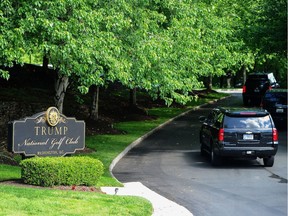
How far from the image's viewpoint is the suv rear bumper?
16016mm

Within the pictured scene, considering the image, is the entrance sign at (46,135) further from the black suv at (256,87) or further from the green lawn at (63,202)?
the black suv at (256,87)

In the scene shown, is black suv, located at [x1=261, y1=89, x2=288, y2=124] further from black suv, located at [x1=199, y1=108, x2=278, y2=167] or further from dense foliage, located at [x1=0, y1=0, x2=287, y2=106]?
black suv, located at [x1=199, y1=108, x2=278, y2=167]

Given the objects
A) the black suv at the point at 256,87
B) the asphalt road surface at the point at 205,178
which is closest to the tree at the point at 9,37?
the asphalt road surface at the point at 205,178

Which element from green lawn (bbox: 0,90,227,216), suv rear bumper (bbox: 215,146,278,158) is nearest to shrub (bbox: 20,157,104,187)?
green lawn (bbox: 0,90,227,216)

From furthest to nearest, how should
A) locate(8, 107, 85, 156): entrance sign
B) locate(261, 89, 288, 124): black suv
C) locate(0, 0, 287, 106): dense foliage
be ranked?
locate(261, 89, 288, 124): black suv, locate(0, 0, 287, 106): dense foliage, locate(8, 107, 85, 156): entrance sign

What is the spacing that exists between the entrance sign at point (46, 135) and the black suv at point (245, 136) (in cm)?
470

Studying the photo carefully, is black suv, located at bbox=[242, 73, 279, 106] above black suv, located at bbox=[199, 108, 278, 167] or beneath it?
above

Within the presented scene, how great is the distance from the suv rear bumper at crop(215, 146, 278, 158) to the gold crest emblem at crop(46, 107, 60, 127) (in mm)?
5368

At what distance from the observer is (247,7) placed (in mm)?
31422

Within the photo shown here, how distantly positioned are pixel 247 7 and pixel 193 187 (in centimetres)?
2011

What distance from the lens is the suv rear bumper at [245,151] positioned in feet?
52.5

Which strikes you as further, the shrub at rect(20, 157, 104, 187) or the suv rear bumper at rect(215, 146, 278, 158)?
the suv rear bumper at rect(215, 146, 278, 158)

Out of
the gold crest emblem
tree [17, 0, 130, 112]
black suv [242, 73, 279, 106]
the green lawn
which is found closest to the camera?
the green lawn

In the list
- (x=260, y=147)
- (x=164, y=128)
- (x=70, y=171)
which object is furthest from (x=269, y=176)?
(x=164, y=128)
